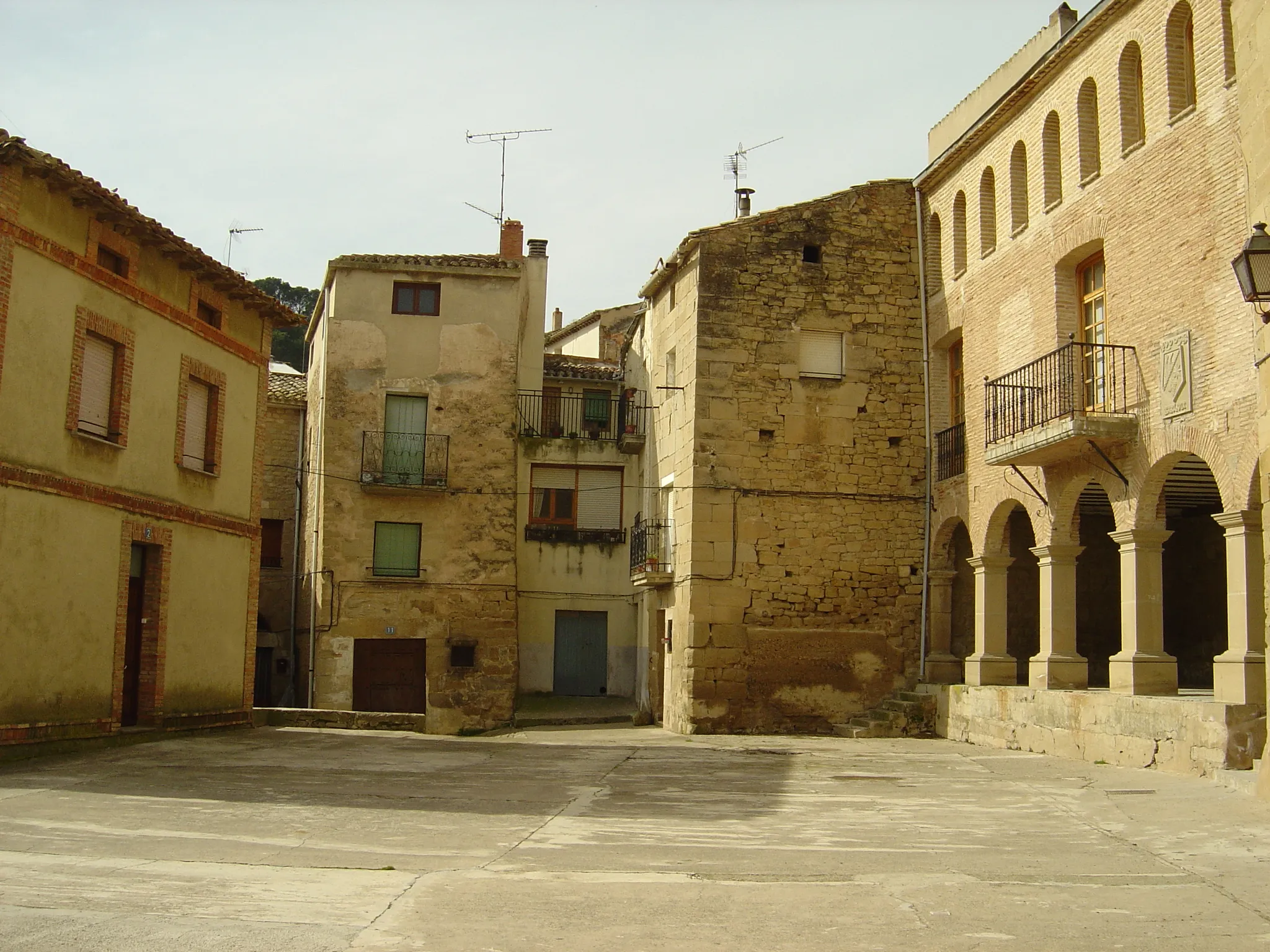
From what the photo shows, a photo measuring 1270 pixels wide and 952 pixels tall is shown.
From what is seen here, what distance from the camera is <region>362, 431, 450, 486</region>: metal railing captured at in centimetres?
2562

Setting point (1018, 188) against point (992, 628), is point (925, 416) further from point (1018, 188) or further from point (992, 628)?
point (1018, 188)

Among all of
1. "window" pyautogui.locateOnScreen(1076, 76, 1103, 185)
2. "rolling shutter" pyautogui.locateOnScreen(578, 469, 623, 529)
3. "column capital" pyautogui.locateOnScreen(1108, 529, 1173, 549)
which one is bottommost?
"column capital" pyautogui.locateOnScreen(1108, 529, 1173, 549)

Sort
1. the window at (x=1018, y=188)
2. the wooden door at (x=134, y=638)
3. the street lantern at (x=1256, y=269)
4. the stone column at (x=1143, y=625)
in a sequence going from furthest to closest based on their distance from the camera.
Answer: the window at (x=1018, y=188), the wooden door at (x=134, y=638), the stone column at (x=1143, y=625), the street lantern at (x=1256, y=269)

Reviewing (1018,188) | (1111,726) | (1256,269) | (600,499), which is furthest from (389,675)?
(1256,269)

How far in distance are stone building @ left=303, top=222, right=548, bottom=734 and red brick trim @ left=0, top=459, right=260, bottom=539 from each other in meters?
6.31

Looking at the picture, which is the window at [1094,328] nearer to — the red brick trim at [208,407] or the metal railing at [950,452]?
the metal railing at [950,452]

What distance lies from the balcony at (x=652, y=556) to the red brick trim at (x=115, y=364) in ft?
28.4

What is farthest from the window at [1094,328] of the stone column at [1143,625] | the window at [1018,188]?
the stone column at [1143,625]

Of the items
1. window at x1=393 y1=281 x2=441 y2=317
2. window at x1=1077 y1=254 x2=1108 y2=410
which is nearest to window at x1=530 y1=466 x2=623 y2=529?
window at x1=393 y1=281 x2=441 y2=317

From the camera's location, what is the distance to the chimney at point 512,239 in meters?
30.0

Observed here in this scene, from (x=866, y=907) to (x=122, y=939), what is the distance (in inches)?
146

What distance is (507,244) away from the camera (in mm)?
30047

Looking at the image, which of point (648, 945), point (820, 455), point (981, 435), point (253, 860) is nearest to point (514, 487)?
→ point (820, 455)

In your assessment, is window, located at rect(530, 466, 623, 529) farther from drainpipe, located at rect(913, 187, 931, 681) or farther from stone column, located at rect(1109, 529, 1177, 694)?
stone column, located at rect(1109, 529, 1177, 694)
